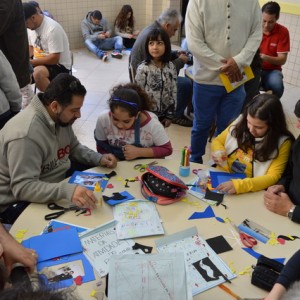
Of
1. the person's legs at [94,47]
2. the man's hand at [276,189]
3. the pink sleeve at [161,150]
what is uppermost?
the man's hand at [276,189]

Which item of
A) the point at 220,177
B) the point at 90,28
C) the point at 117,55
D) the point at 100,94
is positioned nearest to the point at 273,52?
the point at 100,94

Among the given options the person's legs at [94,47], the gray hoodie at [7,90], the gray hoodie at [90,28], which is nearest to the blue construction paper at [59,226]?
the gray hoodie at [7,90]

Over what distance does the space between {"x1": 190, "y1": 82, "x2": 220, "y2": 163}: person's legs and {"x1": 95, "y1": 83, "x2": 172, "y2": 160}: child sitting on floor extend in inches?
23.0

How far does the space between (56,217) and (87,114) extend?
8.95 feet

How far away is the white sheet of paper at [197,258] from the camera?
1.17 metres

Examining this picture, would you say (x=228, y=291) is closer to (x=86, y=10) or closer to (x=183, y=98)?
(x=183, y=98)

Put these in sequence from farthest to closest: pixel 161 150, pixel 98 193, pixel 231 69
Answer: pixel 231 69 → pixel 161 150 → pixel 98 193

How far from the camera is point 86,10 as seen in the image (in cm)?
654

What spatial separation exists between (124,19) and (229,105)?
4687 millimetres

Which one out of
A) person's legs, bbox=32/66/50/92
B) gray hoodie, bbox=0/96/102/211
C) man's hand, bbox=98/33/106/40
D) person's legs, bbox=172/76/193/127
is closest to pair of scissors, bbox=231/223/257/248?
gray hoodie, bbox=0/96/102/211

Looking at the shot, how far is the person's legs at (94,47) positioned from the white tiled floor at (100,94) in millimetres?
90

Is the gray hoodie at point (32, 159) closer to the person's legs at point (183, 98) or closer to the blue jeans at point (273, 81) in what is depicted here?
the person's legs at point (183, 98)

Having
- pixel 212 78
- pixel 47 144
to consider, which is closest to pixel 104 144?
pixel 47 144

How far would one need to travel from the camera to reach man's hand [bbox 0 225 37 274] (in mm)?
1199
